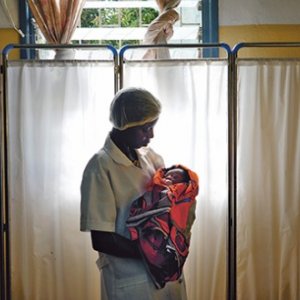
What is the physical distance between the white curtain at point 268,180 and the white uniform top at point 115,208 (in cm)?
78

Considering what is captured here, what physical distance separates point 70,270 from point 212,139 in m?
0.97

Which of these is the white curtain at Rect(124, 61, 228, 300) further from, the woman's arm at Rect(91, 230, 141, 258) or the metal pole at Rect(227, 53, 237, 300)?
the woman's arm at Rect(91, 230, 141, 258)

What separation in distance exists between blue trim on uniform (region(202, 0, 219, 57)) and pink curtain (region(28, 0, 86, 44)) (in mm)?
821

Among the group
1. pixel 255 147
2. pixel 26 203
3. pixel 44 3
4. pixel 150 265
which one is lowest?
pixel 150 265

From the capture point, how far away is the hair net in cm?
177

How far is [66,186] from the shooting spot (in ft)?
7.93

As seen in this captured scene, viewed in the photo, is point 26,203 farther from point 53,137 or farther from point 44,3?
point 44,3

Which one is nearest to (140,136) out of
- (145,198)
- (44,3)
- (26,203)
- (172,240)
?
(145,198)

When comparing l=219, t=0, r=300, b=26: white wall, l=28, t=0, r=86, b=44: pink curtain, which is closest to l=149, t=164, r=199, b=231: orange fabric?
l=28, t=0, r=86, b=44: pink curtain

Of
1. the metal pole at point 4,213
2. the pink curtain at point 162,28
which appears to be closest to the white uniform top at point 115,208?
the metal pole at point 4,213

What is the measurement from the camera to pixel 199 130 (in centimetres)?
240

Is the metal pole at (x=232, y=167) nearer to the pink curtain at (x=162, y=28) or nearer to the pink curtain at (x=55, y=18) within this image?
the pink curtain at (x=162, y=28)

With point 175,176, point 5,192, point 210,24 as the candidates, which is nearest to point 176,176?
point 175,176

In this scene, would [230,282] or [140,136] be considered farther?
[230,282]
